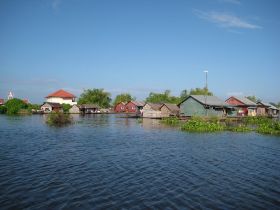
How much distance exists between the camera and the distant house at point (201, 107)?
2685 inches

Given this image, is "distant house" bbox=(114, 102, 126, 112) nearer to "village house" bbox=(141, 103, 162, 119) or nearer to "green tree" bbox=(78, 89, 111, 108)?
"green tree" bbox=(78, 89, 111, 108)

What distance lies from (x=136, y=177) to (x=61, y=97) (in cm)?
10973

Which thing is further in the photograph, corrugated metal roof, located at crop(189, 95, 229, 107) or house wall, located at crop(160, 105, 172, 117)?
house wall, located at crop(160, 105, 172, 117)

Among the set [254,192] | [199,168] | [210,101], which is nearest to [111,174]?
[199,168]

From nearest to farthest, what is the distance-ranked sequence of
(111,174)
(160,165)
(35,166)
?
1. (111,174)
2. (35,166)
3. (160,165)

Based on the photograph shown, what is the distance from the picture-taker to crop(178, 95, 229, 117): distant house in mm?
68188

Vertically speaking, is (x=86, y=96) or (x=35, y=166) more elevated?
(x=86, y=96)

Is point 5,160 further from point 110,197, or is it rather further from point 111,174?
point 110,197

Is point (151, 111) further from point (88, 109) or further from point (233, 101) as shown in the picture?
point (88, 109)

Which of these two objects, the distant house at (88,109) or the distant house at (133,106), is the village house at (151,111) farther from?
the distant house at (133,106)

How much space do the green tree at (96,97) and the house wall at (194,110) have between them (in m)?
64.1

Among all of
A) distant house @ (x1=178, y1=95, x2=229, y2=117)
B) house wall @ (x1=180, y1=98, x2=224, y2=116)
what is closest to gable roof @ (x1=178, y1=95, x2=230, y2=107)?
distant house @ (x1=178, y1=95, x2=229, y2=117)

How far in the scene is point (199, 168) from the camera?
785 inches

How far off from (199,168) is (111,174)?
590 centimetres
